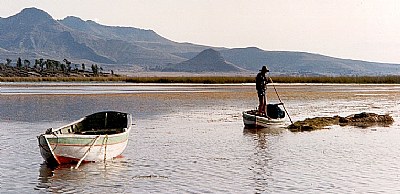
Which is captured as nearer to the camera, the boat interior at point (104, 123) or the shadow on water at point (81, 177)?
the shadow on water at point (81, 177)

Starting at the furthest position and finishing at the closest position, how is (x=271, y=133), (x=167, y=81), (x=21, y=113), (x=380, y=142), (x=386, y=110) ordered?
(x=167, y=81) → (x=386, y=110) → (x=21, y=113) → (x=271, y=133) → (x=380, y=142)

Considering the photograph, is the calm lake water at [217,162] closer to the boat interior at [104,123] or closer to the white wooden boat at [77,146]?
the white wooden boat at [77,146]

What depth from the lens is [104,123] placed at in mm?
22328

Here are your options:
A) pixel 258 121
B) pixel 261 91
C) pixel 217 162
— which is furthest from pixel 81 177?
pixel 261 91

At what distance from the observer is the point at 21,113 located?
118 feet

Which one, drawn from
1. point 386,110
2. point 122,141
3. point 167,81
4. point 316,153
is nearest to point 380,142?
point 316,153

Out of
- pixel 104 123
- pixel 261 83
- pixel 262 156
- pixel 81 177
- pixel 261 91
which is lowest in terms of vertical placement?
pixel 81 177

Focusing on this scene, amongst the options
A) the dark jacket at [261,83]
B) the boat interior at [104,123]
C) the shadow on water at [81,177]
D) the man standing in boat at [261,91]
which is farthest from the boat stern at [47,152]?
the dark jacket at [261,83]

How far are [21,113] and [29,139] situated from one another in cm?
1278

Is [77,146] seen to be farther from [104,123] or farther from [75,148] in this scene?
[104,123]

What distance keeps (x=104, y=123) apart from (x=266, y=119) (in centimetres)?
806

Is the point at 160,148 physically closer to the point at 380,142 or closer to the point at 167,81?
the point at 380,142

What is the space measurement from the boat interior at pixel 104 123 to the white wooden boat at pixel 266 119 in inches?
279

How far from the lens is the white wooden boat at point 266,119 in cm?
2773
